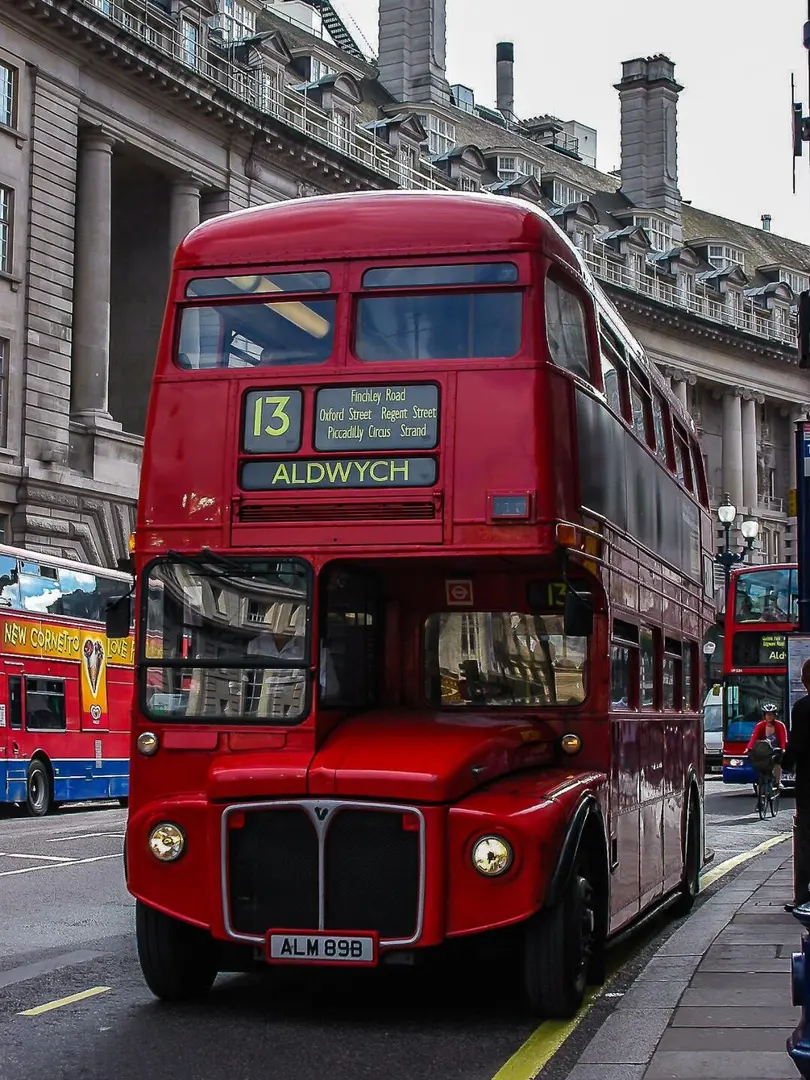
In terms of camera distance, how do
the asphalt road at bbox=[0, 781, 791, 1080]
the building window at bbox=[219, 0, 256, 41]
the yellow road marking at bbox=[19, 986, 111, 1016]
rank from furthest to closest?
the building window at bbox=[219, 0, 256, 41] → the yellow road marking at bbox=[19, 986, 111, 1016] → the asphalt road at bbox=[0, 781, 791, 1080]

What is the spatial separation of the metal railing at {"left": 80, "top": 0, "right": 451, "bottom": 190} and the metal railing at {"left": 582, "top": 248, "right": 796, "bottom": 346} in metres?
13.7

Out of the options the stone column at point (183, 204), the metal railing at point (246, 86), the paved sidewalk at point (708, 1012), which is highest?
the metal railing at point (246, 86)

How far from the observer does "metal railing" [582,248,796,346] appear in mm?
73125

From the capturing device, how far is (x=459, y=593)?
933cm

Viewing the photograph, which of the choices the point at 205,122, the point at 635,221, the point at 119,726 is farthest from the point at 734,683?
the point at 635,221

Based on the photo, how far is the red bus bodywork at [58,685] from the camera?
26750 millimetres

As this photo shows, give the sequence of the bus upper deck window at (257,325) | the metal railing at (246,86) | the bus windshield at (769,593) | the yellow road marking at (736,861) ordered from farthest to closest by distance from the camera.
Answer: the metal railing at (246,86)
the bus windshield at (769,593)
the yellow road marking at (736,861)
the bus upper deck window at (257,325)

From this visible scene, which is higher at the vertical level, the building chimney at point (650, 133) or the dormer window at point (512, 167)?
the building chimney at point (650, 133)

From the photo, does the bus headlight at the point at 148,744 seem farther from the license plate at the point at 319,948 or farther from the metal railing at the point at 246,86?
the metal railing at the point at 246,86

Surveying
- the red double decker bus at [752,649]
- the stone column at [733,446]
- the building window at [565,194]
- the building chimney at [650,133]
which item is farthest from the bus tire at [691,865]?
the building chimney at [650,133]

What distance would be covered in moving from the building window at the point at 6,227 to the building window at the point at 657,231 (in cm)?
4370

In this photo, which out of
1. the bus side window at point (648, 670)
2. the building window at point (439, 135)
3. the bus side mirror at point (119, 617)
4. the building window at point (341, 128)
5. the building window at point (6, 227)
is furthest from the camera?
the building window at point (439, 135)

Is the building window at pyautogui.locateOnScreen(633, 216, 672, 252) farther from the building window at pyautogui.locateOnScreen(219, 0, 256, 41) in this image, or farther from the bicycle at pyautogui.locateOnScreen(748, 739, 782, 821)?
the bicycle at pyautogui.locateOnScreen(748, 739, 782, 821)

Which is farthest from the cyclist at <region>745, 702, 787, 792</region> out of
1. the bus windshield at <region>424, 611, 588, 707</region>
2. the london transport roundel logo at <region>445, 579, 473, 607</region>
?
the london transport roundel logo at <region>445, 579, 473, 607</region>
